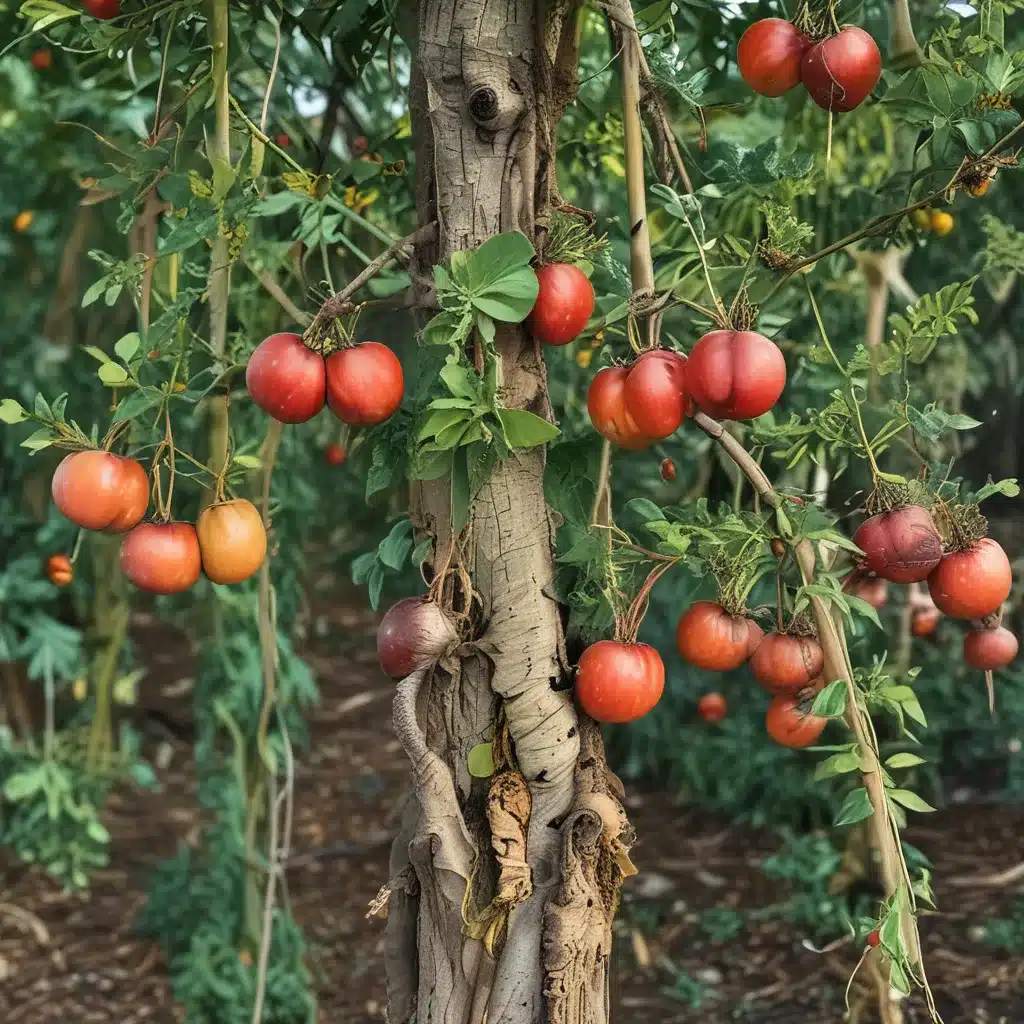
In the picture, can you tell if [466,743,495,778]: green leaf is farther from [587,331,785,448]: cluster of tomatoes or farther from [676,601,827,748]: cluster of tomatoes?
[587,331,785,448]: cluster of tomatoes

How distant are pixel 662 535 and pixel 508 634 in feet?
0.57

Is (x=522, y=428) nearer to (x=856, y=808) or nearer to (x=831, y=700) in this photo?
(x=831, y=700)

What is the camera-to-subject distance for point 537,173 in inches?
43.5

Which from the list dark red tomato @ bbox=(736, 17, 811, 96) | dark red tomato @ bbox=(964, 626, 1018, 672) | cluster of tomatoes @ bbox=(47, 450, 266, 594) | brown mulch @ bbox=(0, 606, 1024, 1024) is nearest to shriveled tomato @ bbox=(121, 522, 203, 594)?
cluster of tomatoes @ bbox=(47, 450, 266, 594)

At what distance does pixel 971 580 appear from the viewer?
1.10m

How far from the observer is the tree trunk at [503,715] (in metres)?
1.07

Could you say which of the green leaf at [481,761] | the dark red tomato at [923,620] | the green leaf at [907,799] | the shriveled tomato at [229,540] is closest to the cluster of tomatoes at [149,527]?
the shriveled tomato at [229,540]

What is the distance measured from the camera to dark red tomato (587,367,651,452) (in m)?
1.02

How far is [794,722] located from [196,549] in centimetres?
58

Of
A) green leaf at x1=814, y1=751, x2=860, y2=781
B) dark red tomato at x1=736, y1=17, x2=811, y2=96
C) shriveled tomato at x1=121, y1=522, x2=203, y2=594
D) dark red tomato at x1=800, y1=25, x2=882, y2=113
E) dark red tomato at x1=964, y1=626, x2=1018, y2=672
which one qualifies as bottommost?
green leaf at x1=814, y1=751, x2=860, y2=781

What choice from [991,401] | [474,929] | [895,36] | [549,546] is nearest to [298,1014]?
[474,929]

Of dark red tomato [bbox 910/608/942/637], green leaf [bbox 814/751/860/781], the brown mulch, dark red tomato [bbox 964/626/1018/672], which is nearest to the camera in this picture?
green leaf [bbox 814/751/860/781]

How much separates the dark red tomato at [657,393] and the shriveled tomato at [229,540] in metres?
0.37

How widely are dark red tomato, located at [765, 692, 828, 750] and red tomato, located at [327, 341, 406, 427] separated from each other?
46 cm
